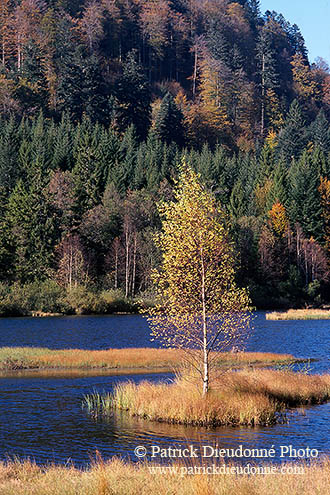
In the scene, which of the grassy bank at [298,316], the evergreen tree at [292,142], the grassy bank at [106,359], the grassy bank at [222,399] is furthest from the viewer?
the evergreen tree at [292,142]

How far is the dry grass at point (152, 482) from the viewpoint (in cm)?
1781

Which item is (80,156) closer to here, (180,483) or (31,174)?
(31,174)

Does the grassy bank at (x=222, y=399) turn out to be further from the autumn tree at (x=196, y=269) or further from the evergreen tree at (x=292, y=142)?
the evergreen tree at (x=292, y=142)

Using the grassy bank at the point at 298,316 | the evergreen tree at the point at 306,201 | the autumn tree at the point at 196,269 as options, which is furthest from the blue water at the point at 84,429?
the evergreen tree at the point at 306,201

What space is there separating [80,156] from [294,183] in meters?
43.0

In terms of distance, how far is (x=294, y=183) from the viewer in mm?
140625

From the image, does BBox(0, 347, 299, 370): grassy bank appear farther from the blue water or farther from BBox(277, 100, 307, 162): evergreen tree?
BBox(277, 100, 307, 162): evergreen tree

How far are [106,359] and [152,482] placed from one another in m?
33.2

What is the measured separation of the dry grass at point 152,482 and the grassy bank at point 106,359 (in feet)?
93.9

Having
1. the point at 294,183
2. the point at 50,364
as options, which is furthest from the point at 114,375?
the point at 294,183

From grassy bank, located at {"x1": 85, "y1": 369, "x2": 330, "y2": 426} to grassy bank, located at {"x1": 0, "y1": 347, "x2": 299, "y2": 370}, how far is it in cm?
1243

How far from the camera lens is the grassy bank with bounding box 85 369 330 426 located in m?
30.6

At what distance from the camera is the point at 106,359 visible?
5166 cm

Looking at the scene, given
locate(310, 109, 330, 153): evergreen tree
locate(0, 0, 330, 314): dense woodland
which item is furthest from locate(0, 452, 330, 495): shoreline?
locate(310, 109, 330, 153): evergreen tree
